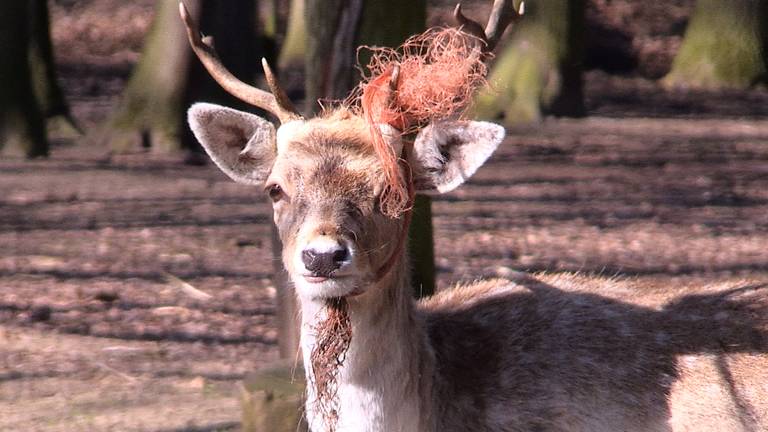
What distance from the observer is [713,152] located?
15.1 m

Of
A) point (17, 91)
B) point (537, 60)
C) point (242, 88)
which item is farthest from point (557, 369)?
point (537, 60)

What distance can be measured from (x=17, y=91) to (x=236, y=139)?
9.39 meters

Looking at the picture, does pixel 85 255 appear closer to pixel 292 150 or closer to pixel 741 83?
pixel 292 150

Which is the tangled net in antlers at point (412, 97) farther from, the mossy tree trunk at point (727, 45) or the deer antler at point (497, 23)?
the mossy tree trunk at point (727, 45)

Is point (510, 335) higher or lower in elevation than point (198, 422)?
higher

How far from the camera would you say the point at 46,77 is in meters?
16.3

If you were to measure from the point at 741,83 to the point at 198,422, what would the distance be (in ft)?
48.1

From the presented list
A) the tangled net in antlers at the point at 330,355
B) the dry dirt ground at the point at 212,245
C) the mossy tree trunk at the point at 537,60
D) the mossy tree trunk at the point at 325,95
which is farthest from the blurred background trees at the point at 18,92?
the tangled net in antlers at the point at 330,355

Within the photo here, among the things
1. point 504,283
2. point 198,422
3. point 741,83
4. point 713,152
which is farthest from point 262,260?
point 741,83

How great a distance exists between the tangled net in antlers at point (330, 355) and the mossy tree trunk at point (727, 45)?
1545cm

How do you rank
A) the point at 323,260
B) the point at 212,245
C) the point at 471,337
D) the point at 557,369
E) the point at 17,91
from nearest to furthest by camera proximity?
the point at 323,260 < the point at 557,369 < the point at 471,337 < the point at 212,245 < the point at 17,91

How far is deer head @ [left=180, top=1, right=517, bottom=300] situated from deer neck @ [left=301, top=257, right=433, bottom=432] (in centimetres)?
16

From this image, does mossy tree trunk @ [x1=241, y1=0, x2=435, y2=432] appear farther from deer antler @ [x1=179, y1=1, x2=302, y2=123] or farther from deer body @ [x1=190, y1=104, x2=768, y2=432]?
deer antler @ [x1=179, y1=1, x2=302, y2=123]

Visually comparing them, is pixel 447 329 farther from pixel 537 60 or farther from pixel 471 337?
pixel 537 60
